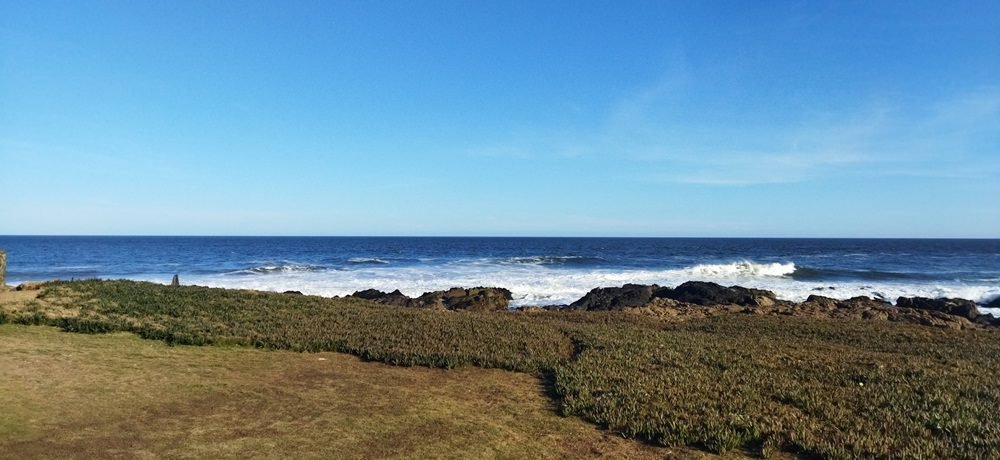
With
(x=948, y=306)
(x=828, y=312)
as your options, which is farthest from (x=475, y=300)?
(x=948, y=306)

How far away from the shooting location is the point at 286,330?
1388cm

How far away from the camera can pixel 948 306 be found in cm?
2638

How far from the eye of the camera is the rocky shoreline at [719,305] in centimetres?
2192

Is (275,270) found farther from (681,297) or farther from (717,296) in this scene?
(717,296)

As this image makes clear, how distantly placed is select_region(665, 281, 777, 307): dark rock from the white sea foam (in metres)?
6.82

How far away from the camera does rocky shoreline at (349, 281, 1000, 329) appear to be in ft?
71.9

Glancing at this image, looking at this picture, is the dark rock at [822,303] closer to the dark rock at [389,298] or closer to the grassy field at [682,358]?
the grassy field at [682,358]

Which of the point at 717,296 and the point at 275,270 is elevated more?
the point at 717,296

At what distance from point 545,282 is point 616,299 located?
1572 cm

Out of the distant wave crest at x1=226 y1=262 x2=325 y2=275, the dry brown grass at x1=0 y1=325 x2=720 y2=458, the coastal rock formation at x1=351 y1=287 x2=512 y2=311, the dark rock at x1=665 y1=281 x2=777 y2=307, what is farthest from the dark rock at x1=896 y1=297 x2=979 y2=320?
the distant wave crest at x1=226 y1=262 x2=325 y2=275

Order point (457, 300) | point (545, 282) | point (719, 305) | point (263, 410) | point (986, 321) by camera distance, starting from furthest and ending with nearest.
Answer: point (545, 282), point (457, 300), point (719, 305), point (986, 321), point (263, 410)

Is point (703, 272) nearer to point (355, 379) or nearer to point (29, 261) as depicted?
point (355, 379)

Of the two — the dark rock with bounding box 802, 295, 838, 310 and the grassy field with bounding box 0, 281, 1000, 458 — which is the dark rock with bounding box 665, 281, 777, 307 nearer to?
the dark rock with bounding box 802, 295, 838, 310

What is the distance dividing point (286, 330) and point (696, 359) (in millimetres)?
8254
